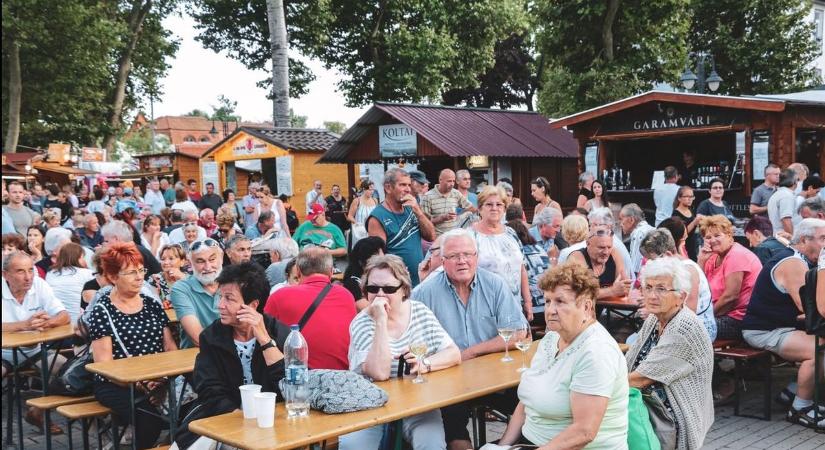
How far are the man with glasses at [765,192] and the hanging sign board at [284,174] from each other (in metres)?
12.8

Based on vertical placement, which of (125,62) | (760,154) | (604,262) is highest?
(125,62)

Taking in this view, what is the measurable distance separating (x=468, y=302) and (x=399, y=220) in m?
2.05

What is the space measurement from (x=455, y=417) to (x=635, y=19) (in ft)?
68.7

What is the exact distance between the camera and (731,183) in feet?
43.3

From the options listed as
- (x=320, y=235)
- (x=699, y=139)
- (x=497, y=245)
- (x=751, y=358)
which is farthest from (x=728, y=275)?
(x=699, y=139)

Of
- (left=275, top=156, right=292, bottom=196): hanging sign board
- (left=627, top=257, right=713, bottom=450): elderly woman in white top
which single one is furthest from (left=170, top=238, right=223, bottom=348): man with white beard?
(left=275, top=156, right=292, bottom=196): hanging sign board

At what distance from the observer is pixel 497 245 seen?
584 centimetres

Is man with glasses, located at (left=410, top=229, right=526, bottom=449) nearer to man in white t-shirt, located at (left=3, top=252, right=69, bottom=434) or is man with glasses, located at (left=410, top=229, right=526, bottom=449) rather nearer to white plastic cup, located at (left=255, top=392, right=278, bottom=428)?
white plastic cup, located at (left=255, top=392, right=278, bottom=428)

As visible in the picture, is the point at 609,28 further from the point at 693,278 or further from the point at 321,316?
the point at 321,316

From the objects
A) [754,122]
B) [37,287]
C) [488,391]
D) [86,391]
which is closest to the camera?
[488,391]

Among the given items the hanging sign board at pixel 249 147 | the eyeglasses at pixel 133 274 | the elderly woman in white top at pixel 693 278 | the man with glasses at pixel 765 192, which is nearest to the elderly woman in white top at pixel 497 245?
the elderly woman in white top at pixel 693 278

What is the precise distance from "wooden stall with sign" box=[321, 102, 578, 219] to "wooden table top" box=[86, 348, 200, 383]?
11548 mm

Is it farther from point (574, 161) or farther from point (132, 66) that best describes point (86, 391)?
point (132, 66)

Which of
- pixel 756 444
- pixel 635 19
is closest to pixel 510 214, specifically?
pixel 756 444
